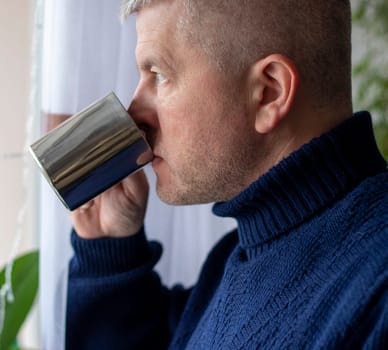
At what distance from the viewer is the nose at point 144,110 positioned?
0.72 metres

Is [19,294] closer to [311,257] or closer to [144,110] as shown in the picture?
[144,110]

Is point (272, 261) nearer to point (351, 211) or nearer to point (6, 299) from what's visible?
point (351, 211)

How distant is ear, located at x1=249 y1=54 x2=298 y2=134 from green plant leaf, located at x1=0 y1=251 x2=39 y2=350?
61cm

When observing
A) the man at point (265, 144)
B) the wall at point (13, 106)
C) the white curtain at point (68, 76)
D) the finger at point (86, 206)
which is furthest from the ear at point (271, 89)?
the wall at point (13, 106)

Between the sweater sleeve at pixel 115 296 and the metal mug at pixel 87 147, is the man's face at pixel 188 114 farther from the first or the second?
the sweater sleeve at pixel 115 296

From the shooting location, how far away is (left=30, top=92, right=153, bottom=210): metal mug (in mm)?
675

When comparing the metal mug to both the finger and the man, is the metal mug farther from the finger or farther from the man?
the finger

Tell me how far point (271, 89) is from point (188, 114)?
0.11 meters

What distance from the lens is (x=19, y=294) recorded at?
103cm

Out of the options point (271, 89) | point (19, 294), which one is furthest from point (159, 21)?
point (19, 294)

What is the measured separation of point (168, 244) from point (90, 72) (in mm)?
429

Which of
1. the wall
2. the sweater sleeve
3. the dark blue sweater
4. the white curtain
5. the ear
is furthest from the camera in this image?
the wall

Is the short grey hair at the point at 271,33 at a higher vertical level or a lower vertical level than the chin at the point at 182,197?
higher

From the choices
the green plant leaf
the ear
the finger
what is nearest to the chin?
the ear
